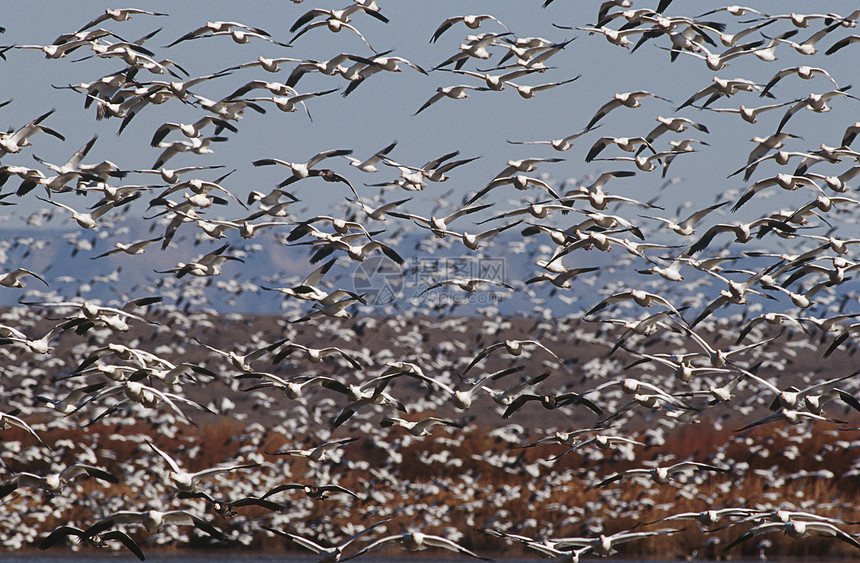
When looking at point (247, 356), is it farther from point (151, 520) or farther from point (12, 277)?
point (12, 277)

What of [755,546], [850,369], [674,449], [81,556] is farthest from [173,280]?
[850,369]

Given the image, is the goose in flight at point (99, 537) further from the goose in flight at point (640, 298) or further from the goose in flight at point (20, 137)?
the goose in flight at point (640, 298)

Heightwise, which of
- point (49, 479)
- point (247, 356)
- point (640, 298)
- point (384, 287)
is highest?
point (384, 287)

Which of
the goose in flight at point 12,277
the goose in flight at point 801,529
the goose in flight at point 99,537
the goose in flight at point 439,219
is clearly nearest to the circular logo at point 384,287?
the goose in flight at point 439,219

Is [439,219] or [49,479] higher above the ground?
[439,219]

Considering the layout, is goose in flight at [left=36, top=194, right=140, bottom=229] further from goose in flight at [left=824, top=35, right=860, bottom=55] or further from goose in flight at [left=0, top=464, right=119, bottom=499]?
A: goose in flight at [left=824, top=35, right=860, bottom=55]

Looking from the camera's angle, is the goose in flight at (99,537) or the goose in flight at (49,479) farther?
the goose in flight at (49,479)

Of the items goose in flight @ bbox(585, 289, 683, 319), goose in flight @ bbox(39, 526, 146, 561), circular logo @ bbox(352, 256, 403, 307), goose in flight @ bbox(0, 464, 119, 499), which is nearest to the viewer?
goose in flight @ bbox(39, 526, 146, 561)

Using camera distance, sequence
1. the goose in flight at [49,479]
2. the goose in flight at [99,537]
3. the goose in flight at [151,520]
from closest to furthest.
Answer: the goose in flight at [151,520]
the goose in flight at [99,537]
the goose in flight at [49,479]

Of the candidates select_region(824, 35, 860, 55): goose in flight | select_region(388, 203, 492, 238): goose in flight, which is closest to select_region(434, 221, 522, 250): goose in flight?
select_region(388, 203, 492, 238): goose in flight

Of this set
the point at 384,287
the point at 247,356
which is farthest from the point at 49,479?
the point at 384,287

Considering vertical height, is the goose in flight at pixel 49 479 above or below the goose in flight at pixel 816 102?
below

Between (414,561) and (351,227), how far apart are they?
2020 cm

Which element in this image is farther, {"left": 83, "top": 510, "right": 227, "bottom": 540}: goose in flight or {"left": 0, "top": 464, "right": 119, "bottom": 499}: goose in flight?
{"left": 0, "top": 464, "right": 119, "bottom": 499}: goose in flight
